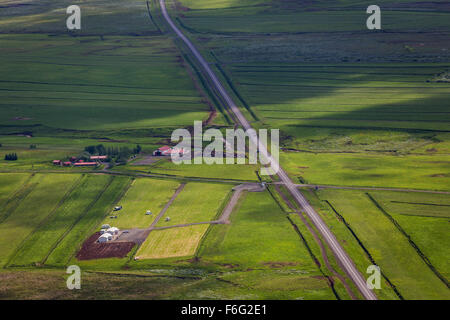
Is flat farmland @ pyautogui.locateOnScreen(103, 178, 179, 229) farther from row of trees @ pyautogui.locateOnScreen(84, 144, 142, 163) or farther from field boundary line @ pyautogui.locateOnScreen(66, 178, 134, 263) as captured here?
row of trees @ pyautogui.locateOnScreen(84, 144, 142, 163)

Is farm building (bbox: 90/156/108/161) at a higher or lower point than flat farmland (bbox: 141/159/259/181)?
higher

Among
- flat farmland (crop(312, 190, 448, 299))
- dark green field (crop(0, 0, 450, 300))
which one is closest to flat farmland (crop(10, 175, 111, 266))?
dark green field (crop(0, 0, 450, 300))

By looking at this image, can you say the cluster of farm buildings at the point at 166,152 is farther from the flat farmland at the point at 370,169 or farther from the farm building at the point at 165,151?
the flat farmland at the point at 370,169

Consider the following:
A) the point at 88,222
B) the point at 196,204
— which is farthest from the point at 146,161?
the point at 88,222

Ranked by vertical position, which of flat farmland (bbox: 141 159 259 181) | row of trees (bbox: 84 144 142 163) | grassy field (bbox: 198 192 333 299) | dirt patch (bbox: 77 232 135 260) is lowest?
dirt patch (bbox: 77 232 135 260)

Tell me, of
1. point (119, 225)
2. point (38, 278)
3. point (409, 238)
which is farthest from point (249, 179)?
point (38, 278)
